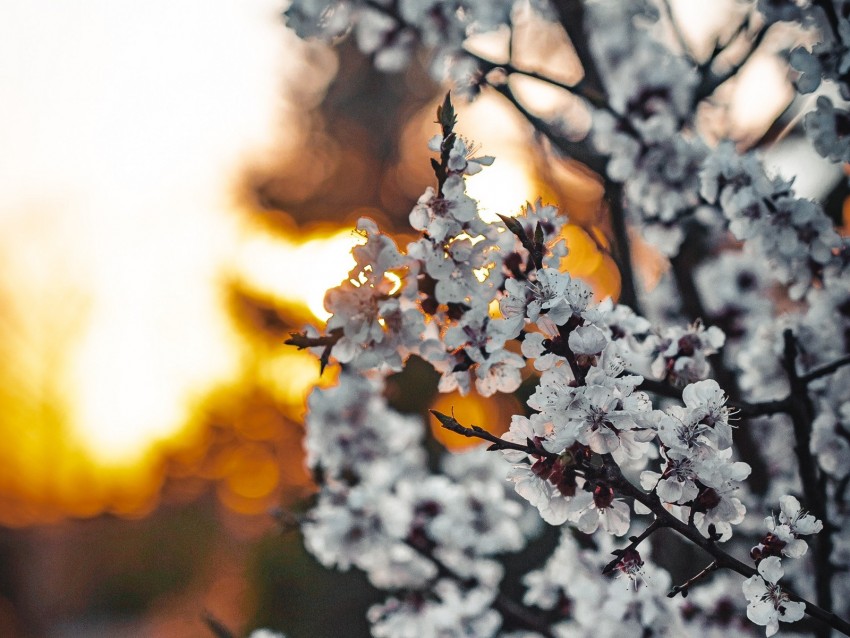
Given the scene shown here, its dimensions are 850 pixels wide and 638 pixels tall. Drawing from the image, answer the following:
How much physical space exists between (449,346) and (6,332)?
1848cm

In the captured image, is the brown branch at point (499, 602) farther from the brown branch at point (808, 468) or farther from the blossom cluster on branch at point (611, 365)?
the brown branch at point (808, 468)

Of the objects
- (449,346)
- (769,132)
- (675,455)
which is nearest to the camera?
(675,455)

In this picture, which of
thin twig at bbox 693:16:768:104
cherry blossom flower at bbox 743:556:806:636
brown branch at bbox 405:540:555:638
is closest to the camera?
cherry blossom flower at bbox 743:556:806:636

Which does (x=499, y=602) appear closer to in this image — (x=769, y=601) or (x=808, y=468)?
(x=808, y=468)

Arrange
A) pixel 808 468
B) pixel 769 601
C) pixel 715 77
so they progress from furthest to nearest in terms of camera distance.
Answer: pixel 715 77 < pixel 808 468 < pixel 769 601

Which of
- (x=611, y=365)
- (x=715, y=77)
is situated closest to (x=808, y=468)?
(x=611, y=365)

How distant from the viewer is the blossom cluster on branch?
1214mm

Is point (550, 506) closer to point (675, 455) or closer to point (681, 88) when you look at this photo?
point (675, 455)

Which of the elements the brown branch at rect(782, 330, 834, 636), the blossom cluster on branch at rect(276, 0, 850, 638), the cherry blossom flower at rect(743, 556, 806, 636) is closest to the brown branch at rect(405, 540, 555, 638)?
the blossom cluster on branch at rect(276, 0, 850, 638)

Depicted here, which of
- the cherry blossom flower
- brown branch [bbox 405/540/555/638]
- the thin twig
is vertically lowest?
the cherry blossom flower

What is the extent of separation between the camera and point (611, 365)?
1.21m

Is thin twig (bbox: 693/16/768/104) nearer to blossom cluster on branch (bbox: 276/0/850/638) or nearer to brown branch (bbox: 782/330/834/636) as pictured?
blossom cluster on branch (bbox: 276/0/850/638)

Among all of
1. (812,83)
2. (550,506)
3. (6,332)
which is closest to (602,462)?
(550,506)

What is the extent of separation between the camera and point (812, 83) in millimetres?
1805
